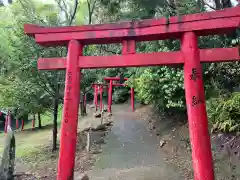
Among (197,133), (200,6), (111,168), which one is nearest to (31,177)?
(111,168)

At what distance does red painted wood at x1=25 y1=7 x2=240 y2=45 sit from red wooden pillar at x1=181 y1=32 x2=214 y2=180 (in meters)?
0.22

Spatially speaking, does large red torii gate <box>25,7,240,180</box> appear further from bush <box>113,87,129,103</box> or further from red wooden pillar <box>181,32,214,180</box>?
bush <box>113,87,129,103</box>

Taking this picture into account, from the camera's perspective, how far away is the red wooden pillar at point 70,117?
4762 millimetres

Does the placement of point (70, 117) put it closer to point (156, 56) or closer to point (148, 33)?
point (156, 56)

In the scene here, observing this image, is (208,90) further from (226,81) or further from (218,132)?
(218,132)

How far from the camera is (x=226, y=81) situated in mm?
8250

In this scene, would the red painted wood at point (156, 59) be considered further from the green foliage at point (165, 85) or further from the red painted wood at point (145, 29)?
the green foliage at point (165, 85)

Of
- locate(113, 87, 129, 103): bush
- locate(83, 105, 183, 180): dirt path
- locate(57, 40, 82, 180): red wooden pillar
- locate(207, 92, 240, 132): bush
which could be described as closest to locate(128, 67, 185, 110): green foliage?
locate(207, 92, 240, 132): bush

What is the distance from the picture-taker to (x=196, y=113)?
4.48m

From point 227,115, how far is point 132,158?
12.0ft

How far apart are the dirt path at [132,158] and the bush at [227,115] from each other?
5.56ft

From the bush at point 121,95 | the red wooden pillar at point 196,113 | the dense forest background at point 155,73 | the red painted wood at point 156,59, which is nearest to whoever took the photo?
the red wooden pillar at point 196,113

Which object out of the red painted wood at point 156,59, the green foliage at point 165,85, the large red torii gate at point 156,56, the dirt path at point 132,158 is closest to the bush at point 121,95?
the dirt path at point 132,158

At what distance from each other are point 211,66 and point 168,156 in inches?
126
